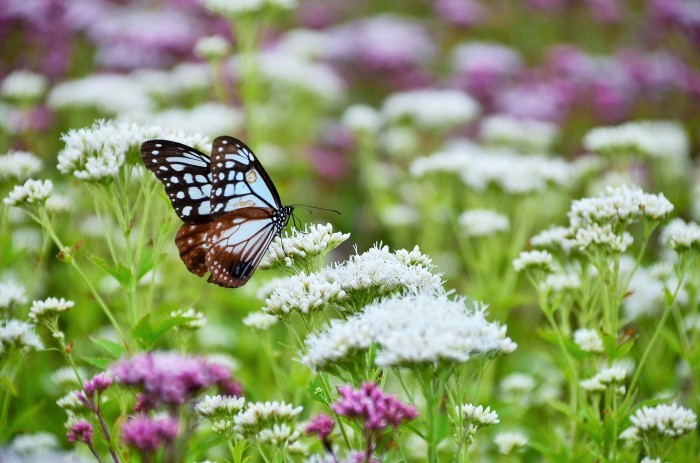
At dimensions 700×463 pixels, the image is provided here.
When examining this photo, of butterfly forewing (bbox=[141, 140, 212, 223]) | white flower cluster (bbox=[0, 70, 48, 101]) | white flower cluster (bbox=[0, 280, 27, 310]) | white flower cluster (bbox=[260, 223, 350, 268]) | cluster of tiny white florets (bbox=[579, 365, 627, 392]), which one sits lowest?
cluster of tiny white florets (bbox=[579, 365, 627, 392])

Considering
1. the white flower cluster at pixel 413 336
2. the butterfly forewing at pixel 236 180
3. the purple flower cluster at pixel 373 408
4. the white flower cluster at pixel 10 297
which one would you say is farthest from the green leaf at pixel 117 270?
the purple flower cluster at pixel 373 408

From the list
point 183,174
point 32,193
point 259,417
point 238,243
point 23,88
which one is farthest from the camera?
point 23,88

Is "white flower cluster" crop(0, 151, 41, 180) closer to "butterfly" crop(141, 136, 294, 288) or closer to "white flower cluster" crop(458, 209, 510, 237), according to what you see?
"butterfly" crop(141, 136, 294, 288)

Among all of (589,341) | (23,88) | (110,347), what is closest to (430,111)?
(23,88)

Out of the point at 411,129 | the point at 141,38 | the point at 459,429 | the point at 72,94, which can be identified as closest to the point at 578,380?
the point at 459,429

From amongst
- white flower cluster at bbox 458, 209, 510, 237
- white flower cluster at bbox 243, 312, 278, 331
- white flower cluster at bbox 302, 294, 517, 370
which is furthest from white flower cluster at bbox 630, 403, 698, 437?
white flower cluster at bbox 458, 209, 510, 237

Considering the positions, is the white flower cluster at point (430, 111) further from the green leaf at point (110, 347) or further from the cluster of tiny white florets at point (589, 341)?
the green leaf at point (110, 347)

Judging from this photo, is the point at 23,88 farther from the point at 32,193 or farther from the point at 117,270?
the point at 117,270
